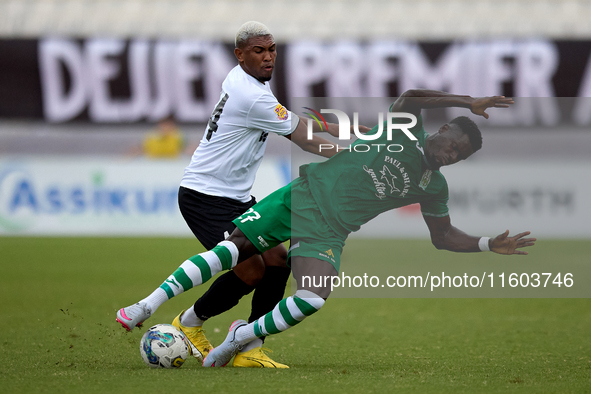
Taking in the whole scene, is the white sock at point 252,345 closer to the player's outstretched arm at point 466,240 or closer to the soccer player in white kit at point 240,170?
the soccer player in white kit at point 240,170

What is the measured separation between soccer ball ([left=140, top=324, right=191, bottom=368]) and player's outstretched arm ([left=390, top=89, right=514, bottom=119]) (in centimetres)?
188

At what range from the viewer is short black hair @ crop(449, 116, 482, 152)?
455cm

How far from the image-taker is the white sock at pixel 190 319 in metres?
4.78

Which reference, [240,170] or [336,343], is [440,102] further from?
[336,343]

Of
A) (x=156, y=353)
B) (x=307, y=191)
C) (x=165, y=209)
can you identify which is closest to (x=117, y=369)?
(x=156, y=353)

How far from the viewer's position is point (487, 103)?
4.35 metres

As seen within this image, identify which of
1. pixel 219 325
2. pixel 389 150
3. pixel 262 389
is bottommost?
pixel 219 325

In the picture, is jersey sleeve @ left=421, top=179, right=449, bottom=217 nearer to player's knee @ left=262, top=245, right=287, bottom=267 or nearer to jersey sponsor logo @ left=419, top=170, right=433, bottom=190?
jersey sponsor logo @ left=419, top=170, right=433, bottom=190

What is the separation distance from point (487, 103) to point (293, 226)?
4.36ft

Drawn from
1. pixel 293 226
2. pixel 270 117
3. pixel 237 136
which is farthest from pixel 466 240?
pixel 237 136

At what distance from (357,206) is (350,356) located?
1.03 meters

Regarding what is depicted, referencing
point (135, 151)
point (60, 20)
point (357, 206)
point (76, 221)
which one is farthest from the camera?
point (60, 20)

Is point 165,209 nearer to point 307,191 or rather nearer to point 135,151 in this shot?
point 135,151

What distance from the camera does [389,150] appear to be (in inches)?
179
